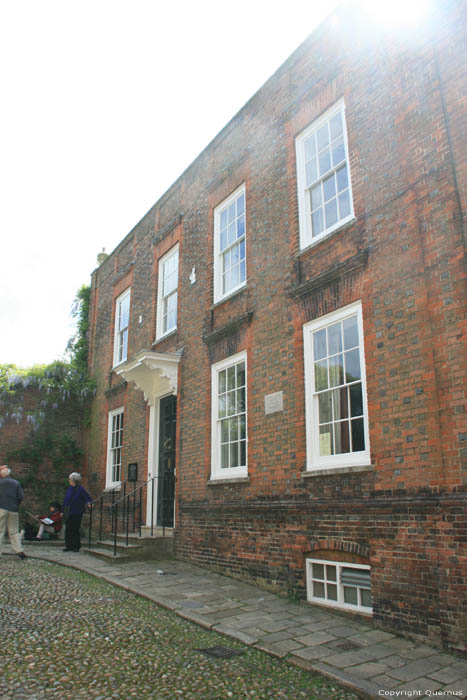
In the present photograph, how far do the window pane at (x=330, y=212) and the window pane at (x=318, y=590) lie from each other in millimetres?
4813

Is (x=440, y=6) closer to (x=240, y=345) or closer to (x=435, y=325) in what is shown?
(x=435, y=325)

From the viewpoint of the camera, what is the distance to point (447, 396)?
18.2 feet

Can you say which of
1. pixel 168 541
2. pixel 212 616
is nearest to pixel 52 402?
pixel 168 541

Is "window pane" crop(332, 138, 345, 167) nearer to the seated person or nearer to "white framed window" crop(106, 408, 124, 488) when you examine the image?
"white framed window" crop(106, 408, 124, 488)

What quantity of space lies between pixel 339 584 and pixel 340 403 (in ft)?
7.10

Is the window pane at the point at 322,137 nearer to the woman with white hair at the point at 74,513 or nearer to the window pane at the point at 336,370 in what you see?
the window pane at the point at 336,370

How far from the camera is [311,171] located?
329 inches

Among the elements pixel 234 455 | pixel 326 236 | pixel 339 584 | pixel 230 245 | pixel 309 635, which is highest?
pixel 230 245

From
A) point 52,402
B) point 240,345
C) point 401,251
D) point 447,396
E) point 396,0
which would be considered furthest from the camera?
point 52,402

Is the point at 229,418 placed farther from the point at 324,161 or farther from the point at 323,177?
the point at 324,161

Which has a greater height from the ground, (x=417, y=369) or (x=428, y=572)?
(x=417, y=369)

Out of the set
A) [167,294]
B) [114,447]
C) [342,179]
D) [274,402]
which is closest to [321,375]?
[274,402]

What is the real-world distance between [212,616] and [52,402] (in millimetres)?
11303

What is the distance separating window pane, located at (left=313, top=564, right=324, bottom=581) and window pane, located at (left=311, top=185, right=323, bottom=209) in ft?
16.4
